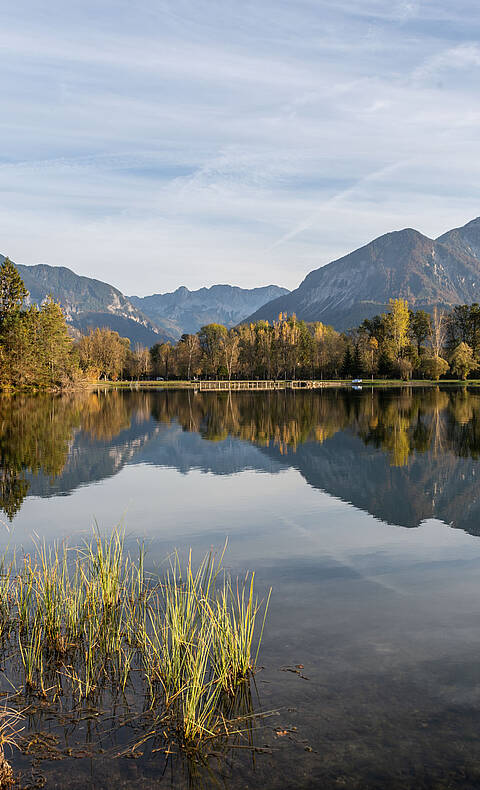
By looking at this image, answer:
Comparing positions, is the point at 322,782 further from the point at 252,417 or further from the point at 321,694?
the point at 252,417

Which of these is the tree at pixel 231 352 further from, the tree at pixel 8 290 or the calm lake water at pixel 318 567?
the calm lake water at pixel 318 567

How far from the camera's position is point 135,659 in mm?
9625

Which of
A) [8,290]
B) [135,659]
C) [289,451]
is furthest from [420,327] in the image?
[135,659]

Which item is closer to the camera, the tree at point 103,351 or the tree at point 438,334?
the tree at point 438,334

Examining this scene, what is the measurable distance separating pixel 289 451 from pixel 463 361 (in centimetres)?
11606

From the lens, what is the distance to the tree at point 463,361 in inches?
5561

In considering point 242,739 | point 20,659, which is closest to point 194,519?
point 20,659

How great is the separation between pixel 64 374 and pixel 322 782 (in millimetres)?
113210

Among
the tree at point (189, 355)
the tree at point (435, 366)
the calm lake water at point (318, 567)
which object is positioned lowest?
the calm lake water at point (318, 567)

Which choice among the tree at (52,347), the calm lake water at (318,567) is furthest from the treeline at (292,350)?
the calm lake water at (318,567)

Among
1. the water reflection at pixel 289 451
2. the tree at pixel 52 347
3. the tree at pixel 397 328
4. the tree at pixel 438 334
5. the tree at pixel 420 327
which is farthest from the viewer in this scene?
the tree at pixel 438 334

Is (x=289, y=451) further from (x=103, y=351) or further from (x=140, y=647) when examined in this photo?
(x=103, y=351)

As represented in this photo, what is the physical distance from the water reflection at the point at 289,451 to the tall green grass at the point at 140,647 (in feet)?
35.4

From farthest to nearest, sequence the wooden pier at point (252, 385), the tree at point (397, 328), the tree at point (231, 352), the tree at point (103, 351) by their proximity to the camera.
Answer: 1. the tree at point (231, 352)
2. the tree at point (103, 351)
3. the tree at point (397, 328)
4. the wooden pier at point (252, 385)
